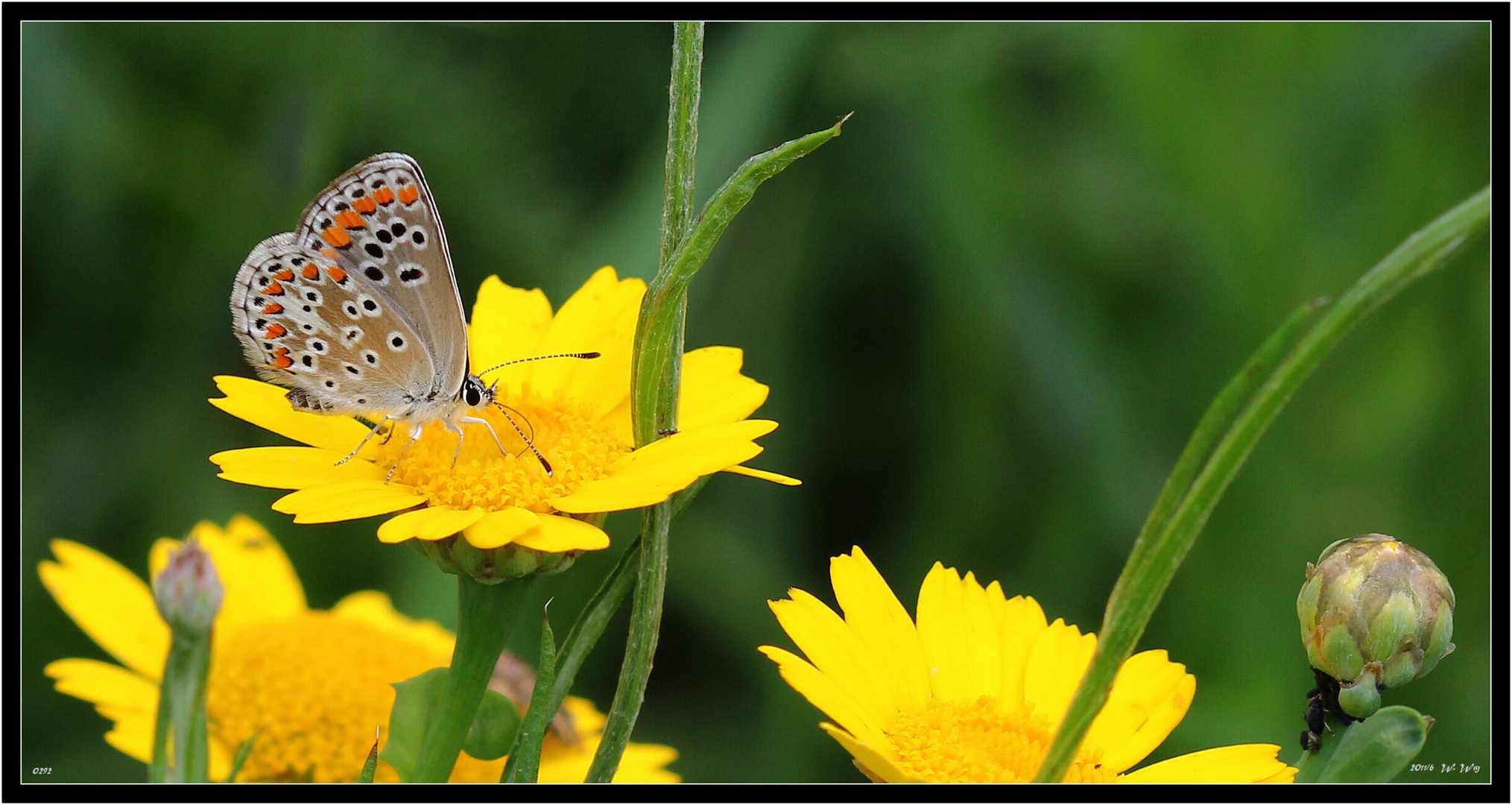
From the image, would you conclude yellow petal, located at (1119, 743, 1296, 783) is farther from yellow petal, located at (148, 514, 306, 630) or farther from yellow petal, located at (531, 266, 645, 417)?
yellow petal, located at (148, 514, 306, 630)

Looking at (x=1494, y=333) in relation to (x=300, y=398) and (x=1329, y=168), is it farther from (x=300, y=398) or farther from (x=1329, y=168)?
(x=1329, y=168)

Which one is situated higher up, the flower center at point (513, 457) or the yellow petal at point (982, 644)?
the flower center at point (513, 457)

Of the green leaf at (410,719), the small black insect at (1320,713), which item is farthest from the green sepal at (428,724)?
the small black insect at (1320,713)

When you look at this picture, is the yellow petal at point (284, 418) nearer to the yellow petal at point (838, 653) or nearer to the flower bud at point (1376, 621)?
the yellow petal at point (838, 653)

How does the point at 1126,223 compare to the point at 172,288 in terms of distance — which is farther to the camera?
the point at 1126,223

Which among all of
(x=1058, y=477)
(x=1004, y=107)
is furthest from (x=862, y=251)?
(x=1058, y=477)

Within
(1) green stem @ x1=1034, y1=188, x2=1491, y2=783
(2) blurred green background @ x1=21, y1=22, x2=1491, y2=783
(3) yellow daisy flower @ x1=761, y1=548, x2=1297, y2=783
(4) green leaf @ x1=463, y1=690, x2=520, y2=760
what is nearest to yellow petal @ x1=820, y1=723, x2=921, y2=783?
(3) yellow daisy flower @ x1=761, y1=548, x2=1297, y2=783

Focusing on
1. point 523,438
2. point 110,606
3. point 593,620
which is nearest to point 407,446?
point 523,438
